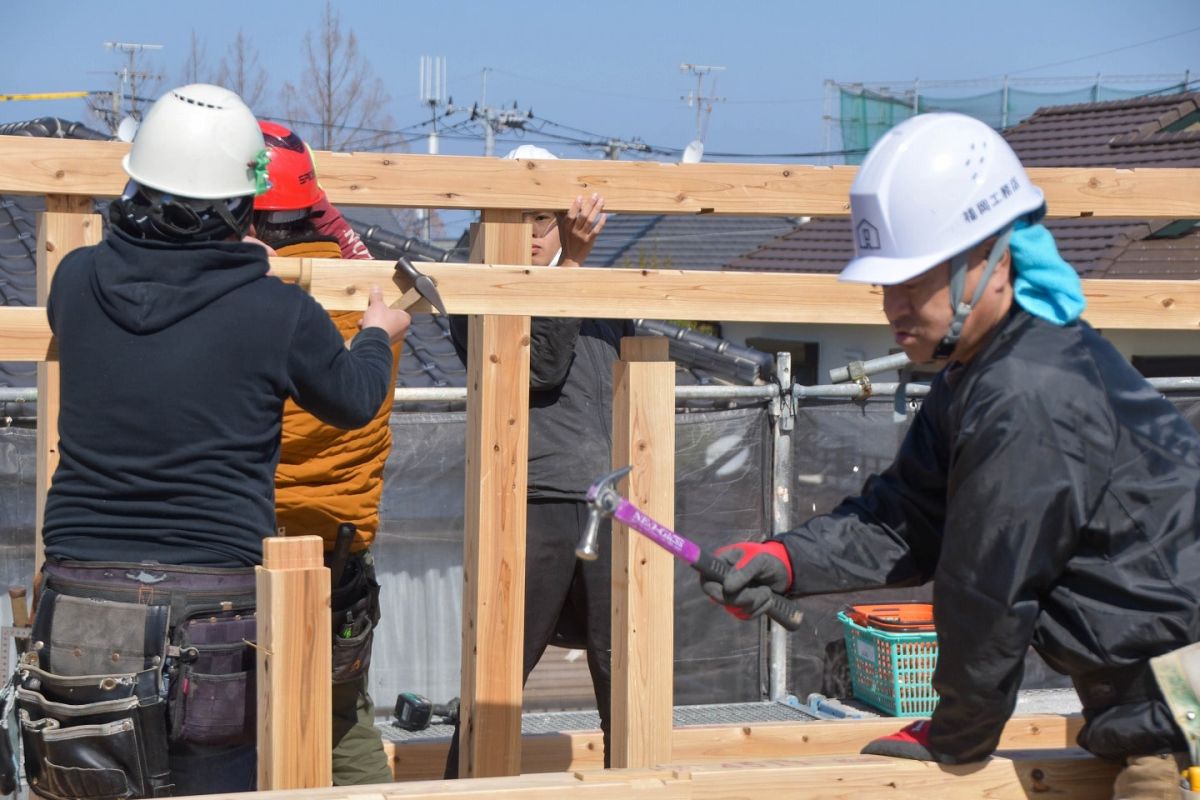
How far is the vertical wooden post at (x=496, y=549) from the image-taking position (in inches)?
142

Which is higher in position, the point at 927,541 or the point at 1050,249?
the point at 1050,249

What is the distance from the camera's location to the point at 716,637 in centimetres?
745

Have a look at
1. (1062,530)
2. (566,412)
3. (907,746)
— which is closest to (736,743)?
(566,412)

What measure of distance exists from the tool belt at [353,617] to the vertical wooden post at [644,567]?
0.69 m

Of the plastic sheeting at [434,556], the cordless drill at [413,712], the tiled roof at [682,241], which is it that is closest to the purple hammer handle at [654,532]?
the cordless drill at [413,712]

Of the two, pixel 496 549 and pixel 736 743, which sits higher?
pixel 496 549

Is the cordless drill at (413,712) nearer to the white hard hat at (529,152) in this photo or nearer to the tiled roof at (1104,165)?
the white hard hat at (529,152)

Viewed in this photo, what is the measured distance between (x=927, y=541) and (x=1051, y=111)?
1935 centimetres

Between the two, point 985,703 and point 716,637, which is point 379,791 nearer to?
point 985,703

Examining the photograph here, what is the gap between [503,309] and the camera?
349cm

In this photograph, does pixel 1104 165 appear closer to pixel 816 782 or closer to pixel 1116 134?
Answer: pixel 1116 134

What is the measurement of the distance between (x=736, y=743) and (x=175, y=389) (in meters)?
2.51

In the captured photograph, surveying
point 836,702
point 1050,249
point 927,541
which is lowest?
point 836,702

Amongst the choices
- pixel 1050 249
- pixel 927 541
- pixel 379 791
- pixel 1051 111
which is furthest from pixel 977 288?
pixel 1051 111
